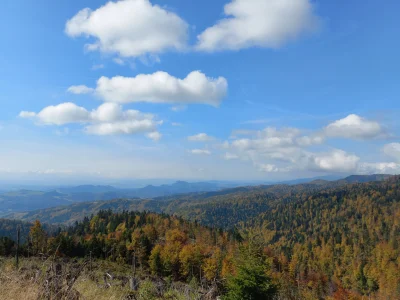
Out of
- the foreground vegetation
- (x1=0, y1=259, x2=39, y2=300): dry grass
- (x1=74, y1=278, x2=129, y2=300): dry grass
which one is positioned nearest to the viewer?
(x1=0, y1=259, x2=39, y2=300): dry grass

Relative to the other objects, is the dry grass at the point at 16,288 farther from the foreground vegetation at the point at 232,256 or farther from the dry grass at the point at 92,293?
the foreground vegetation at the point at 232,256

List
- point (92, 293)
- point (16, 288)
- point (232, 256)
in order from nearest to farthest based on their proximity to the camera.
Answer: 1. point (16, 288)
2. point (92, 293)
3. point (232, 256)

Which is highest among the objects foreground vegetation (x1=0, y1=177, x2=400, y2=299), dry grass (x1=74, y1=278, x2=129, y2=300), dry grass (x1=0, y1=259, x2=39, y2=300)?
dry grass (x1=0, y1=259, x2=39, y2=300)

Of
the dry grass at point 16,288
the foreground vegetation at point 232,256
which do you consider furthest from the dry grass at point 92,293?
the foreground vegetation at point 232,256

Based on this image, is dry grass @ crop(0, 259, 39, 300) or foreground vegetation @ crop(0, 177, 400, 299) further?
foreground vegetation @ crop(0, 177, 400, 299)

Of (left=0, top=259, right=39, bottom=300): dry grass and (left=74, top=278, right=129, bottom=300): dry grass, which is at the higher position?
(left=0, top=259, right=39, bottom=300): dry grass

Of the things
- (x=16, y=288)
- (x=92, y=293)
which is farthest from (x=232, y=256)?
(x=16, y=288)

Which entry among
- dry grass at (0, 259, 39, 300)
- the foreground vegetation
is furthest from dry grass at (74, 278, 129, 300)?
the foreground vegetation

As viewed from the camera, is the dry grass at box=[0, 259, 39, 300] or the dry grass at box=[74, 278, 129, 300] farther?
the dry grass at box=[74, 278, 129, 300]

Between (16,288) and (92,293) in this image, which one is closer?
(16,288)

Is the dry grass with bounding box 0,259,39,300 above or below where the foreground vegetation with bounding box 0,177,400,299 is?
above

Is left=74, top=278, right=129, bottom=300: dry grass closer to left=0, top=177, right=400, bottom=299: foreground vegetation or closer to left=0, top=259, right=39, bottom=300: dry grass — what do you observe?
left=0, top=259, right=39, bottom=300: dry grass

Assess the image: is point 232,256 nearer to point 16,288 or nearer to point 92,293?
point 92,293

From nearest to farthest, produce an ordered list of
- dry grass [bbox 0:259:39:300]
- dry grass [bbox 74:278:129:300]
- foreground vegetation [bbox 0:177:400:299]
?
dry grass [bbox 0:259:39:300]
dry grass [bbox 74:278:129:300]
foreground vegetation [bbox 0:177:400:299]
